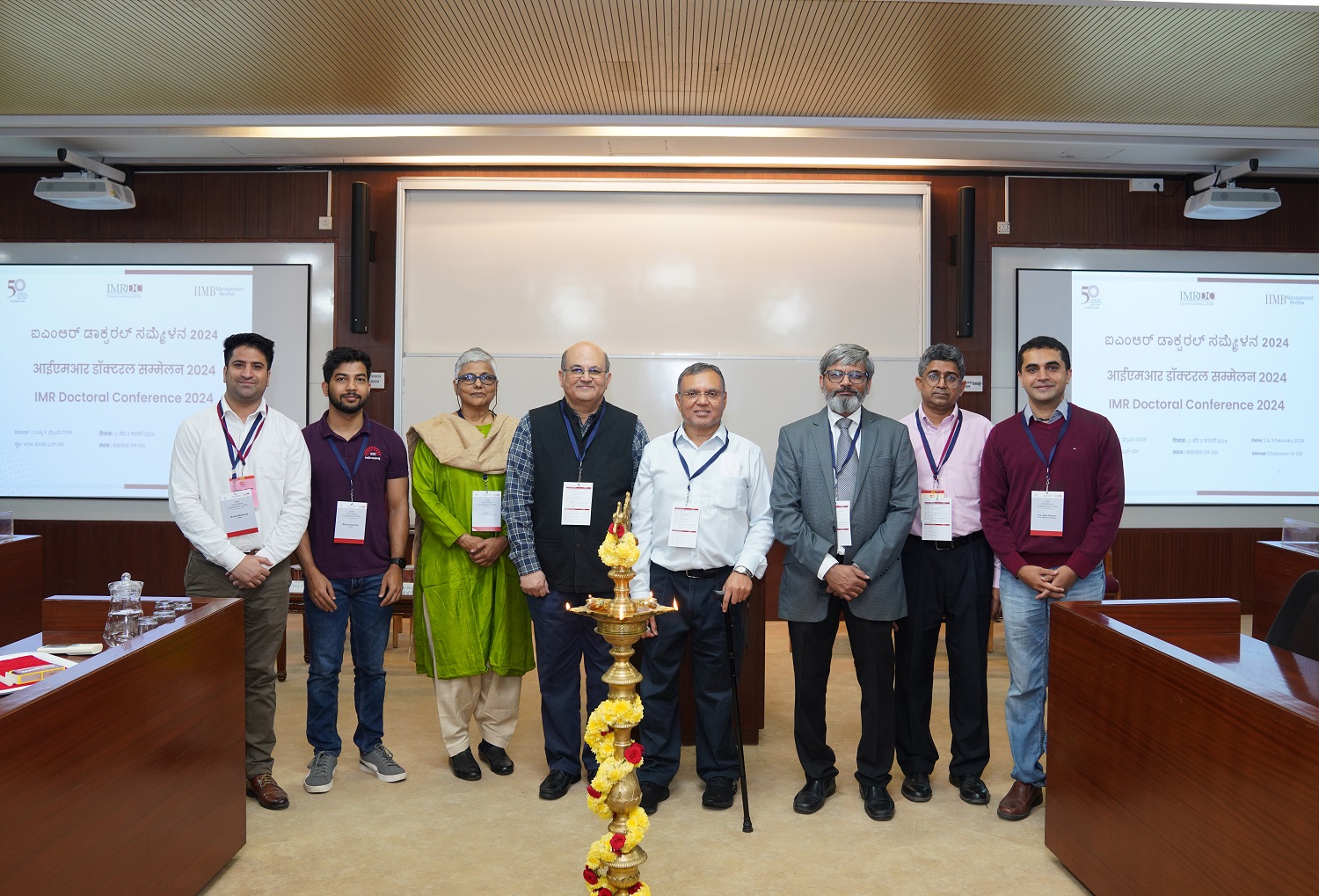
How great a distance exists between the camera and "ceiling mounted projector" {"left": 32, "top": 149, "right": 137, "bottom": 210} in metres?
6.13

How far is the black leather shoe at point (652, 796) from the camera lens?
333cm

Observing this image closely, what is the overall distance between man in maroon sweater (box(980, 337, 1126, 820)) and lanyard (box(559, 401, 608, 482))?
4.73ft

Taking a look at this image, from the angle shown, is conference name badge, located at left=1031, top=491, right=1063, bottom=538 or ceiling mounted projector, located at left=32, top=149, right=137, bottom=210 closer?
conference name badge, located at left=1031, top=491, right=1063, bottom=538

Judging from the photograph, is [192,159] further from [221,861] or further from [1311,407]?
[1311,407]

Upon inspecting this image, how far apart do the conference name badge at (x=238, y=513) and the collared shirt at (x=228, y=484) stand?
0.02 m

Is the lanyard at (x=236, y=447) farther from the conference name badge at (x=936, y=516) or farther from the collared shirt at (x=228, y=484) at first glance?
the conference name badge at (x=936, y=516)

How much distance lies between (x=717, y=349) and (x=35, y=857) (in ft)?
17.3

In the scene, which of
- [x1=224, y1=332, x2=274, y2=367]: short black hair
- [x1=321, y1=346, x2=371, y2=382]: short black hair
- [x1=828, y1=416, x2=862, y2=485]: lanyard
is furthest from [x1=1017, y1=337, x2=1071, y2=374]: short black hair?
[x1=224, y1=332, x2=274, y2=367]: short black hair

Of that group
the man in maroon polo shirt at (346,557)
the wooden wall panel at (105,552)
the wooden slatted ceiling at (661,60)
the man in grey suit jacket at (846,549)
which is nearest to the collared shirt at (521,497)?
the man in maroon polo shirt at (346,557)

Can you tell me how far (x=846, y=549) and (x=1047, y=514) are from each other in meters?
0.70

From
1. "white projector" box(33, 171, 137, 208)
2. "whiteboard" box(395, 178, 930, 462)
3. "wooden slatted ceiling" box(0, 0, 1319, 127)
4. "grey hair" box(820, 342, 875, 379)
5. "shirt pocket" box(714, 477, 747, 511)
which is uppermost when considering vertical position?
"wooden slatted ceiling" box(0, 0, 1319, 127)

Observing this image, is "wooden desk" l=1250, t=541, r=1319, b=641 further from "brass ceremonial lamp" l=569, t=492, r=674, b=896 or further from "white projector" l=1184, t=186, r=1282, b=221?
"brass ceremonial lamp" l=569, t=492, r=674, b=896

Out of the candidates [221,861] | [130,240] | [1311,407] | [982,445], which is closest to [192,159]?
[130,240]

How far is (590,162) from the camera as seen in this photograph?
21.7ft
